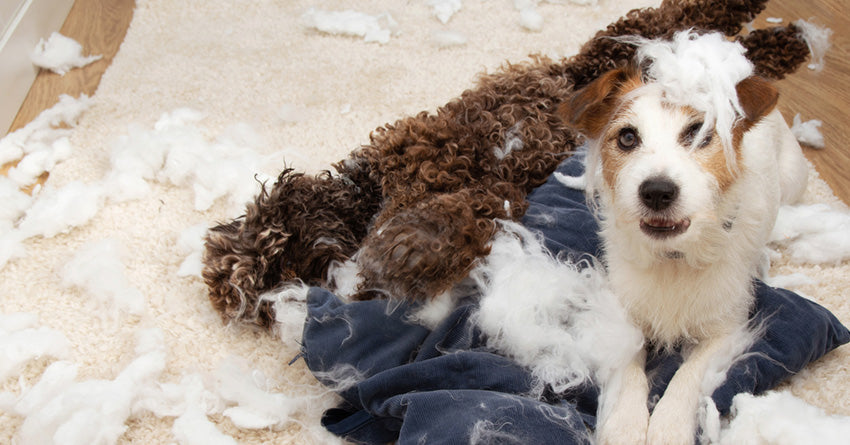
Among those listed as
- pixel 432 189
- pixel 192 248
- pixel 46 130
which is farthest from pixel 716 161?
pixel 46 130

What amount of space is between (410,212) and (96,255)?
0.91 meters

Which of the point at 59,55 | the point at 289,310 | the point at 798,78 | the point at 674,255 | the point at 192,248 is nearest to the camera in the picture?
the point at 674,255

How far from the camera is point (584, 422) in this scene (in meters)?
1.35

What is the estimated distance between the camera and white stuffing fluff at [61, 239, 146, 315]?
1.74m

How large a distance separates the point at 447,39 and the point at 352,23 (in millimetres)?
429

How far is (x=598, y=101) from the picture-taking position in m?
1.32

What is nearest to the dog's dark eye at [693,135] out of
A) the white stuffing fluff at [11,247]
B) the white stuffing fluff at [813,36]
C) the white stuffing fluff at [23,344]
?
the white stuffing fluff at [813,36]

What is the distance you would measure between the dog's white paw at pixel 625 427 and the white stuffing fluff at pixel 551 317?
13 centimetres

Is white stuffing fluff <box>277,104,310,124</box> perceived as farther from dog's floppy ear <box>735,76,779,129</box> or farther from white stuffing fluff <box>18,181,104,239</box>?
dog's floppy ear <box>735,76,779,129</box>

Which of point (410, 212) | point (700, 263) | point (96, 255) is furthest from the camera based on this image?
point (96, 255)

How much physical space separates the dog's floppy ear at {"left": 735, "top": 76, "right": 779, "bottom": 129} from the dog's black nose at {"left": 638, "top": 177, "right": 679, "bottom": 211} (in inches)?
9.3

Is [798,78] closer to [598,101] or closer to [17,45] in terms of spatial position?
[598,101]

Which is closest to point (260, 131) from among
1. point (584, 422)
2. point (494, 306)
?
point (494, 306)

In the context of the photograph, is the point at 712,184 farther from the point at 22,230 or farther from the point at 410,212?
the point at 22,230
